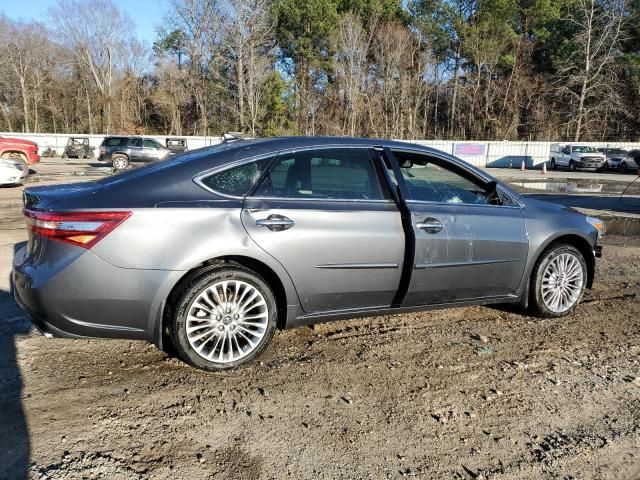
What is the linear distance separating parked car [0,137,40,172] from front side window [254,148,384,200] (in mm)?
17406

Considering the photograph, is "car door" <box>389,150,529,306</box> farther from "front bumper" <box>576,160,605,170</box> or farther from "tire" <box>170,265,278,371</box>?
"front bumper" <box>576,160,605,170</box>

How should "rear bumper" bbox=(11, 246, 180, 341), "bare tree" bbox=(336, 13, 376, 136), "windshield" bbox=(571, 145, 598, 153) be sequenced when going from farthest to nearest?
"bare tree" bbox=(336, 13, 376, 136) → "windshield" bbox=(571, 145, 598, 153) → "rear bumper" bbox=(11, 246, 180, 341)

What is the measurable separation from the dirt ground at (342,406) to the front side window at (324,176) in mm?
1184

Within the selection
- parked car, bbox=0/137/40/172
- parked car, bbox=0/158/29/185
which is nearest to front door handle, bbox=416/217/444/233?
parked car, bbox=0/158/29/185

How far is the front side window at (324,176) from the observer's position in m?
3.63

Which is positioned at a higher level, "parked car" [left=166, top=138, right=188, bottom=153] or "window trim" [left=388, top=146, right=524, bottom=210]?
"parked car" [left=166, top=138, right=188, bottom=153]

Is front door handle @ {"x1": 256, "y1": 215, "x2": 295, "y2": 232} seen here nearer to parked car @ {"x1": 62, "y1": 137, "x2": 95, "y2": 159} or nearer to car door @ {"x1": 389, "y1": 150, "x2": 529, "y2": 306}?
car door @ {"x1": 389, "y1": 150, "x2": 529, "y2": 306}

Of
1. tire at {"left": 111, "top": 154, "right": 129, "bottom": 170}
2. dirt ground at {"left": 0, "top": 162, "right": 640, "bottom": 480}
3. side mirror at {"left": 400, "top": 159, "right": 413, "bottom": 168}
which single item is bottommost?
dirt ground at {"left": 0, "top": 162, "right": 640, "bottom": 480}

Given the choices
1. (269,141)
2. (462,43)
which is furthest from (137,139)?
(462,43)

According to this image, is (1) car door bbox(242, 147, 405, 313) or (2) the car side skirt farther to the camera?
(2) the car side skirt

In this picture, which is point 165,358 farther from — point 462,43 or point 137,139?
point 462,43

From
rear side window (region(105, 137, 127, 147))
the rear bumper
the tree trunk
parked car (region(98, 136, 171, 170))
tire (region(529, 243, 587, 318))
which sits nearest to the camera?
the rear bumper

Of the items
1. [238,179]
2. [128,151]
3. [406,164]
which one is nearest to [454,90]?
[128,151]

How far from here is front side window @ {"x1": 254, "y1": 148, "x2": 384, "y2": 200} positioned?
363 centimetres
